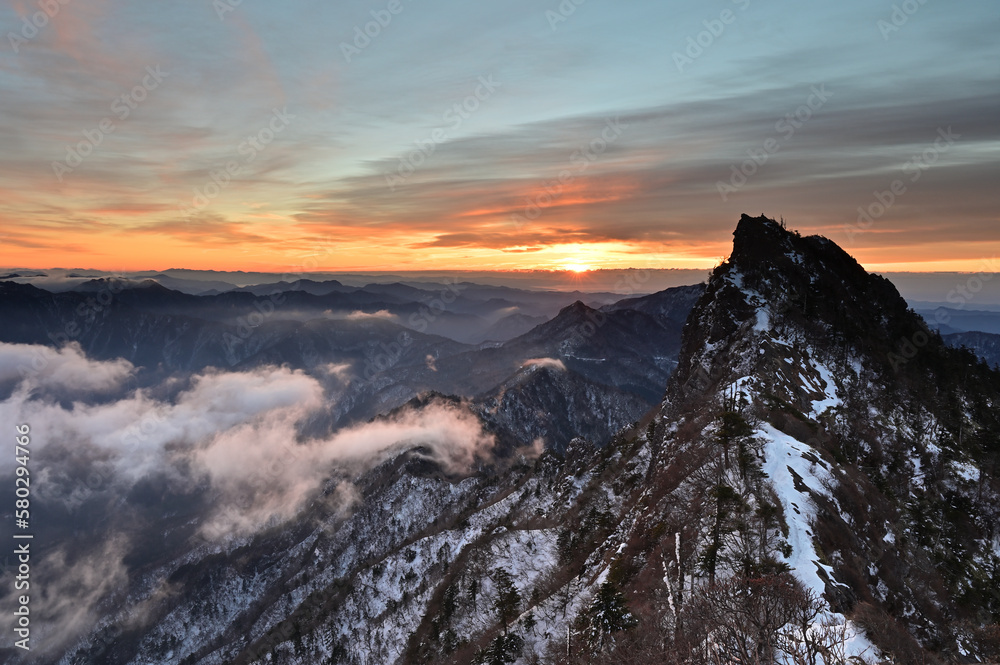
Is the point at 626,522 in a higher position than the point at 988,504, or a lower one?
lower

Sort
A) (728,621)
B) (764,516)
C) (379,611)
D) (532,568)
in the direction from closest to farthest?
(728,621)
(764,516)
(532,568)
(379,611)

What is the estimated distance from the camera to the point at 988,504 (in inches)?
2955

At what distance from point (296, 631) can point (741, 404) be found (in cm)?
18122

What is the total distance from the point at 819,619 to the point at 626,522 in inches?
1698

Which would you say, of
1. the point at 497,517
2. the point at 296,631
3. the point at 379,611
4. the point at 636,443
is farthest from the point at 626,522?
the point at 296,631

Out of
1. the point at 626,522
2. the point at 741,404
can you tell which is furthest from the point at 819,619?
the point at 626,522

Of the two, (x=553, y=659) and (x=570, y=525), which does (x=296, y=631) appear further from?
(x=553, y=659)

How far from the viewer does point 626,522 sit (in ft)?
246

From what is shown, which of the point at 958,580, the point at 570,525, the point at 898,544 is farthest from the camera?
the point at 570,525

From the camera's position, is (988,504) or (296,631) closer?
(988,504)

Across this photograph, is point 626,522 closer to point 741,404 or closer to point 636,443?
point 741,404

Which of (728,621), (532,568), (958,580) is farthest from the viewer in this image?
(532,568)

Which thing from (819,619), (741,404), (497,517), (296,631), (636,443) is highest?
(741,404)

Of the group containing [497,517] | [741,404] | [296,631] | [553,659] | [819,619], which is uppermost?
[741,404]
